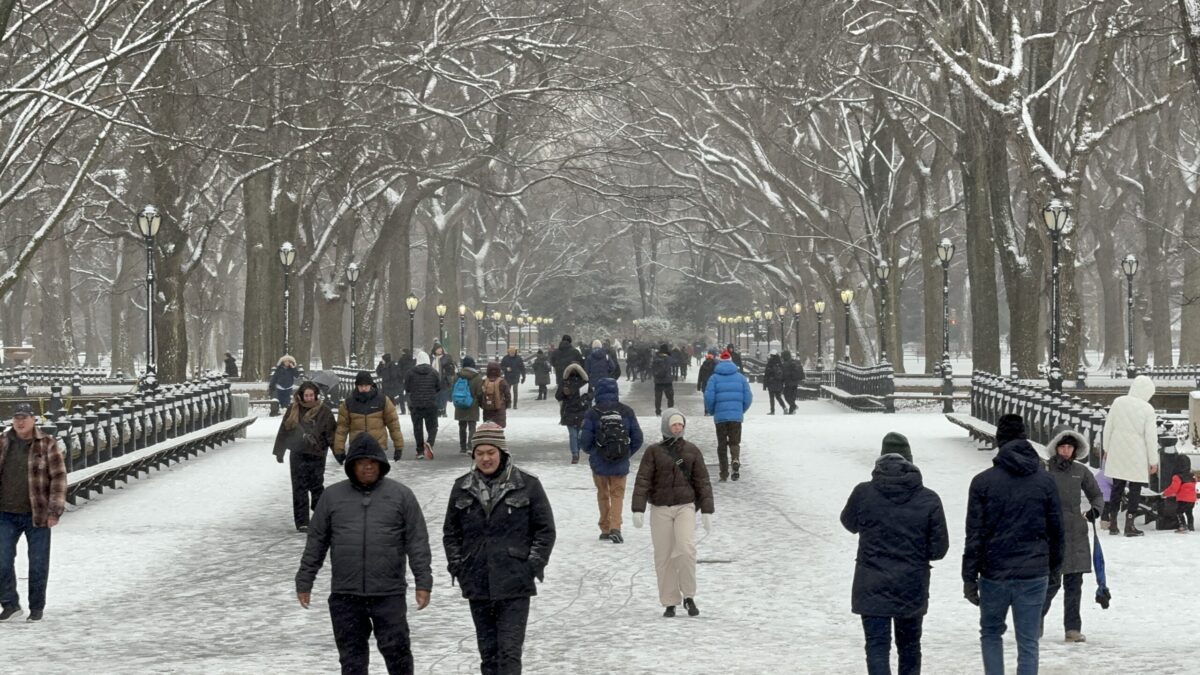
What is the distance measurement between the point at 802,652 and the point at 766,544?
17.9 feet

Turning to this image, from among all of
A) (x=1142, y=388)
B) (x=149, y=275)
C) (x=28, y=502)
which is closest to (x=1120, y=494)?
(x=1142, y=388)

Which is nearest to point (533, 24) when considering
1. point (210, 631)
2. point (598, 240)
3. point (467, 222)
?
point (210, 631)

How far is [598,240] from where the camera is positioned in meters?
112

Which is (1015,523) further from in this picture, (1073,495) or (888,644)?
(1073,495)

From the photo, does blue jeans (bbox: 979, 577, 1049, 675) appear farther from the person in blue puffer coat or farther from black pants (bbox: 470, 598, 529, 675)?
the person in blue puffer coat

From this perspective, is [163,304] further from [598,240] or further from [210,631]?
[598,240]

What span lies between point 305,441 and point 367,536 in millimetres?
8586

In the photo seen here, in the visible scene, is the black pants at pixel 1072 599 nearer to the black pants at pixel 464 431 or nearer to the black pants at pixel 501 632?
the black pants at pixel 501 632

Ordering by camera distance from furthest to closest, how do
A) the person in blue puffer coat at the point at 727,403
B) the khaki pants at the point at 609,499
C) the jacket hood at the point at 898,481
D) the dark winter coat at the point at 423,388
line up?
the dark winter coat at the point at 423,388, the person in blue puffer coat at the point at 727,403, the khaki pants at the point at 609,499, the jacket hood at the point at 898,481

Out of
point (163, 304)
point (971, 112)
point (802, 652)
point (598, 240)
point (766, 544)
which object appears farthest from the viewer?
point (598, 240)

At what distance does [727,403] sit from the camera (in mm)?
22906

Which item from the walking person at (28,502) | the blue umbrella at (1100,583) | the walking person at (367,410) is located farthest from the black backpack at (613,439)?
the blue umbrella at (1100,583)

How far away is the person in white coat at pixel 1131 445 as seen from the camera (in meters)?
16.3

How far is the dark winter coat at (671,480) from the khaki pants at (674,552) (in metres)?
0.07
